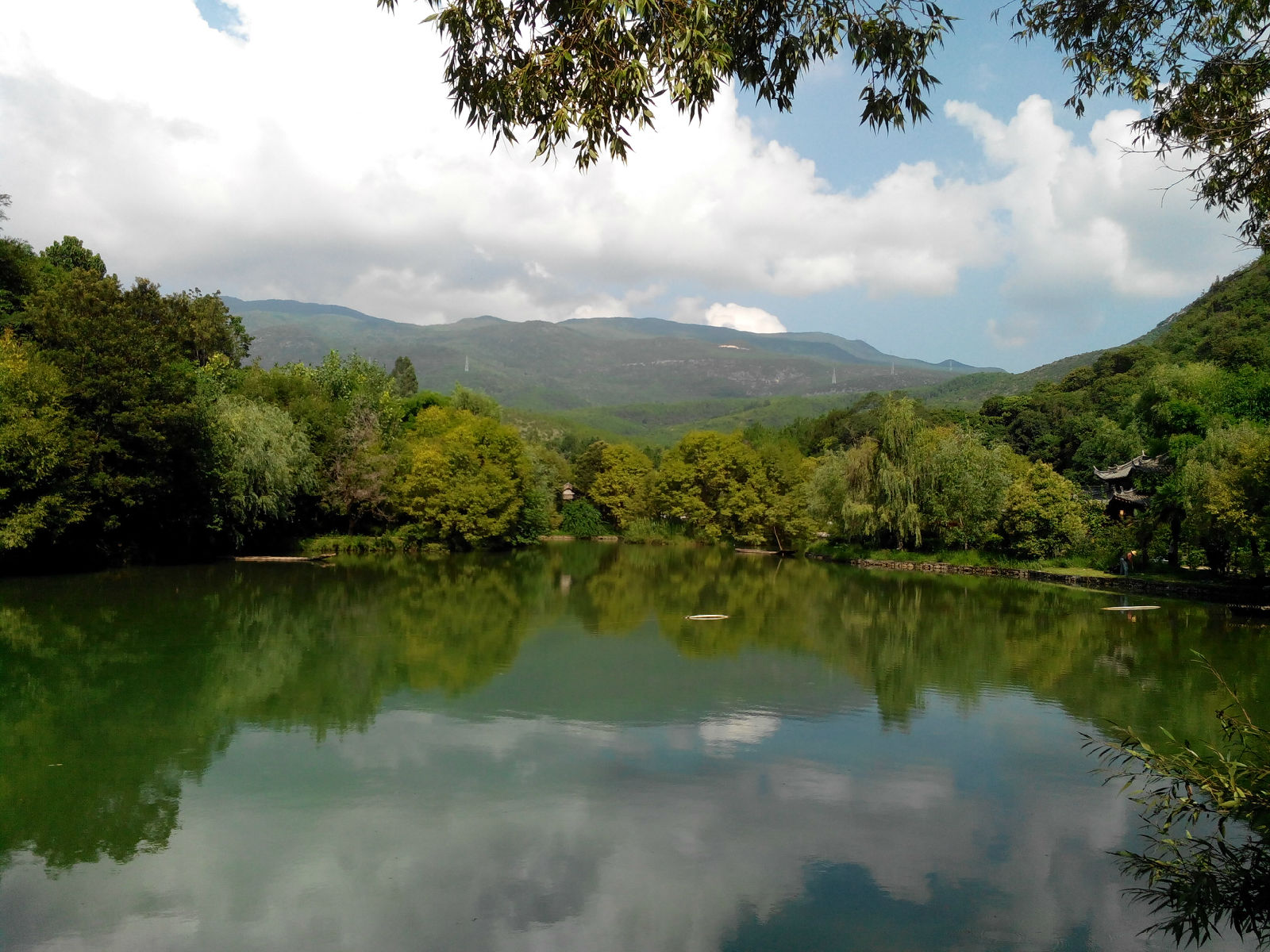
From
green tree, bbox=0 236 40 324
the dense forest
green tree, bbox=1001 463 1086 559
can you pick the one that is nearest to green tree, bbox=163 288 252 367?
the dense forest

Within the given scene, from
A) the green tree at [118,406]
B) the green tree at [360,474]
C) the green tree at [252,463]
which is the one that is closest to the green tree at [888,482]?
the green tree at [360,474]

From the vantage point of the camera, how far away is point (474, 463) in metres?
36.8

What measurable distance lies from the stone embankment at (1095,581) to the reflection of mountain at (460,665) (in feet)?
6.41

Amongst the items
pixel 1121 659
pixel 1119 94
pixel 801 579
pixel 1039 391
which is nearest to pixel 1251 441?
pixel 1121 659

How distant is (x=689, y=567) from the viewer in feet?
108

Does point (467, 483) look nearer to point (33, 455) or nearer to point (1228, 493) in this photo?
point (33, 455)

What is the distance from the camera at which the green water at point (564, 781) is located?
5402mm

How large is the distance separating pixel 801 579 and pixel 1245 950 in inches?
922

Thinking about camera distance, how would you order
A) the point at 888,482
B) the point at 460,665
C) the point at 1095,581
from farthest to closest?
the point at 888,482, the point at 1095,581, the point at 460,665

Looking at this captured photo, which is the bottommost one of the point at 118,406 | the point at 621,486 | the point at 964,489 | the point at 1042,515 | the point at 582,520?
the point at 582,520

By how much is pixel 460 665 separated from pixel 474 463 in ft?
80.5

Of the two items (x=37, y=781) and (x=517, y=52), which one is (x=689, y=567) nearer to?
(x=37, y=781)

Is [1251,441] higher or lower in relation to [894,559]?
higher

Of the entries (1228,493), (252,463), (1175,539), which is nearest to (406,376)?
(252,463)
